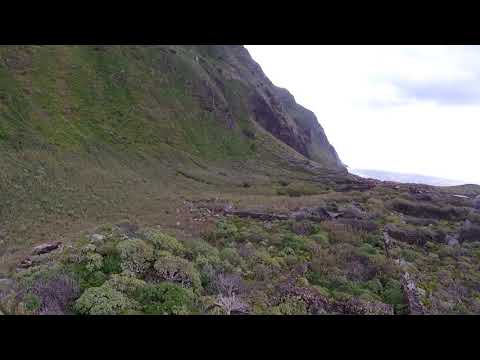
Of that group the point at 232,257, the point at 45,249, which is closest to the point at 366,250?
the point at 232,257

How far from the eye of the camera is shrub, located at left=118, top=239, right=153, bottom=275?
926 cm

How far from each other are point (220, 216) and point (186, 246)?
1067 centimetres

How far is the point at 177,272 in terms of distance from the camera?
9234 mm

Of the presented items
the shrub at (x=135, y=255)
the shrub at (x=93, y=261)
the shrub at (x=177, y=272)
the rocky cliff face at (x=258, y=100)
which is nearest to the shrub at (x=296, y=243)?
the shrub at (x=177, y=272)

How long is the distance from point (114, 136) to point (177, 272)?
35775 millimetres

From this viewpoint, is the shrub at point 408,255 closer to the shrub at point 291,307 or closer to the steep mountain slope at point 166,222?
the steep mountain slope at point 166,222

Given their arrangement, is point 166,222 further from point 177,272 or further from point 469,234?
point 469,234

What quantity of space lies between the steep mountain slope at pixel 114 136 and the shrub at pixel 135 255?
8.25 m

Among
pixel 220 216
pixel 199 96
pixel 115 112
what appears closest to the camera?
pixel 220 216

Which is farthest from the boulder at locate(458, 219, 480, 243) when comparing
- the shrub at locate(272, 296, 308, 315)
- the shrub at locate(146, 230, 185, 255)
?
the shrub at locate(146, 230, 185, 255)
